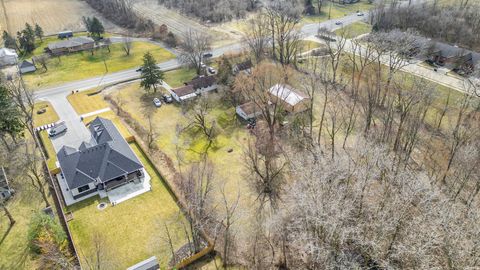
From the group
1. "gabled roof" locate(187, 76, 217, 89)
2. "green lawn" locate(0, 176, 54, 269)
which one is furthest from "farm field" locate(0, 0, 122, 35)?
"green lawn" locate(0, 176, 54, 269)

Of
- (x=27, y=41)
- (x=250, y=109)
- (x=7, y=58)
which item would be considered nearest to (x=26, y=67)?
(x=7, y=58)

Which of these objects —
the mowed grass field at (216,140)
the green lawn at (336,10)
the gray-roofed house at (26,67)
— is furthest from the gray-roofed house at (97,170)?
the green lawn at (336,10)

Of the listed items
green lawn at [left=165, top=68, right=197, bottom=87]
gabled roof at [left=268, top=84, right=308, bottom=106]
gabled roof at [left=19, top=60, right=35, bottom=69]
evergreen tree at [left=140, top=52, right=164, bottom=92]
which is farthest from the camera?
gabled roof at [left=19, top=60, right=35, bottom=69]

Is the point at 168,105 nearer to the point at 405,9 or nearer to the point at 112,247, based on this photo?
the point at 112,247

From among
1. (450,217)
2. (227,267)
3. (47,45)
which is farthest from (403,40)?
(47,45)

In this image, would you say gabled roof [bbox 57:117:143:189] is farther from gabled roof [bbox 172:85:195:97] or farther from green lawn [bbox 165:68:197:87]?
green lawn [bbox 165:68:197:87]

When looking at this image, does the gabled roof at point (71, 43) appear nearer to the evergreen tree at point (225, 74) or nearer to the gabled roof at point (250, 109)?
the evergreen tree at point (225, 74)
